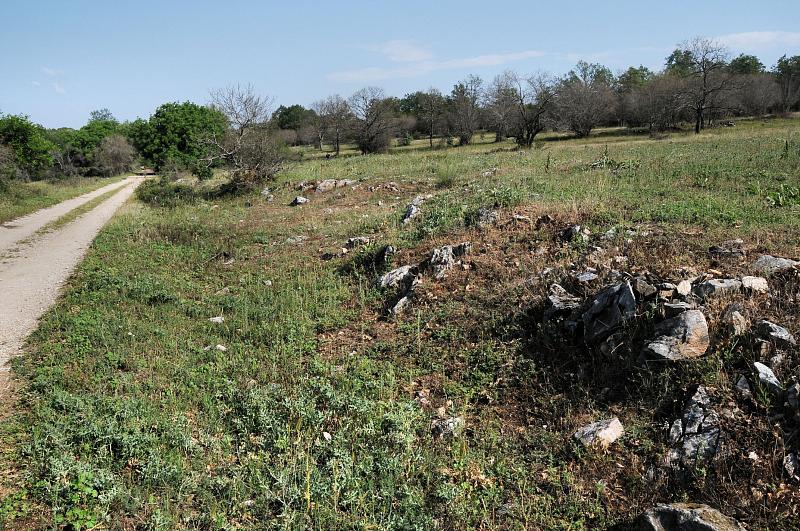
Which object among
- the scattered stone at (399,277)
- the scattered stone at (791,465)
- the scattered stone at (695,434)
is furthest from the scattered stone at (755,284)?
the scattered stone at (399,277)

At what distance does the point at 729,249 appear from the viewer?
6738 mm

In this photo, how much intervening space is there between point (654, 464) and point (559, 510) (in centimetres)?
99

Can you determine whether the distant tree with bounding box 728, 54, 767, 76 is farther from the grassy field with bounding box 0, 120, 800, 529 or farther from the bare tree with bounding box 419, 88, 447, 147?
the grassy field with bounding box 0, 120, 800, 529

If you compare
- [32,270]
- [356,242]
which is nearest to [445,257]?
[356,242]

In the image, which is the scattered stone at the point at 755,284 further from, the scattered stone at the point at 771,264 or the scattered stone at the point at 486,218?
the scattered stone at the point at 486,218

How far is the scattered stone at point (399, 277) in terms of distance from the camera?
888cm

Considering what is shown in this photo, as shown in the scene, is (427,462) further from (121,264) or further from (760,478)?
(121,264)

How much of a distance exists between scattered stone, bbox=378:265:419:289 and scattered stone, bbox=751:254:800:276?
16.9 ft

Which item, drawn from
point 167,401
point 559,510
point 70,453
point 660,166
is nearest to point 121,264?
point 167,401

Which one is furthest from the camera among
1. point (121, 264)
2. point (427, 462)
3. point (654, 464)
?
point (121, 264)

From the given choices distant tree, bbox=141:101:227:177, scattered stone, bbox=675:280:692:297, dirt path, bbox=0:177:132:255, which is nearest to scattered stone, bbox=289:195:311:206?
dirt path, bbox=0:177:132:255

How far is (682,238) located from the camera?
24.6 ft

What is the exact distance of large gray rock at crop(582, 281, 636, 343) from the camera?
559 cm

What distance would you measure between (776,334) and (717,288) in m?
0.93
